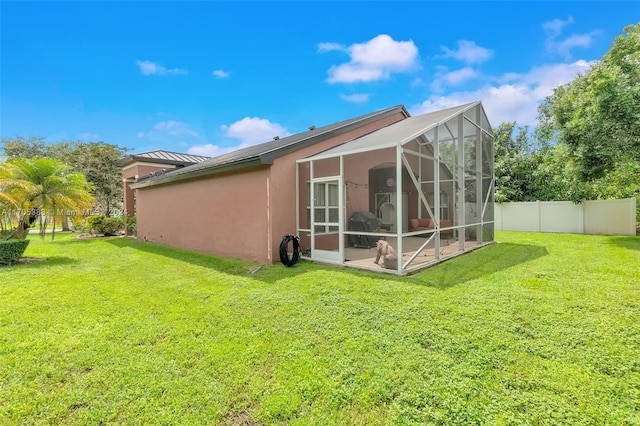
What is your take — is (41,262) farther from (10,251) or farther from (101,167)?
(101,167)

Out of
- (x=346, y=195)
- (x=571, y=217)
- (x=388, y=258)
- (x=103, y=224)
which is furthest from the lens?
(x=103, y=224)

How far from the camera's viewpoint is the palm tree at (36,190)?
8.19m

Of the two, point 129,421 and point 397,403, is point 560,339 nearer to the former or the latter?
point 397,403

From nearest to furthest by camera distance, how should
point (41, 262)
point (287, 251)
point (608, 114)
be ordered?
point (287, 251)
point (41, 262)
point (608, 114)

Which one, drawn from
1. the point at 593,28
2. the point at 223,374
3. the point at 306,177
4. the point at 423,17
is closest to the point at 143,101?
the point at 306,177

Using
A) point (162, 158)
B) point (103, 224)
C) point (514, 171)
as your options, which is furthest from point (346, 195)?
point (103, 224)

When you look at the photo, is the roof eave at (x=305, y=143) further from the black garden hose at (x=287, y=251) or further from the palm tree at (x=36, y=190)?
the palm tree at (x=36, y=190)

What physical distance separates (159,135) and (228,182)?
2090 centimetres

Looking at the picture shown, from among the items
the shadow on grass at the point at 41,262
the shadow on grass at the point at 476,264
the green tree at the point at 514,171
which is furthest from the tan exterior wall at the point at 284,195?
the green tree at the point at 514,171

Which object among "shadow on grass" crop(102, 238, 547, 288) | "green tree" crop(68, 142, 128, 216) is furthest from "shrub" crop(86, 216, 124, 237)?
"shadow on grass" crop(102, 238, 547, 288)

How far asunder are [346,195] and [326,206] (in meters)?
1.58

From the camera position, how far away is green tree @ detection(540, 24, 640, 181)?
32.8 ft

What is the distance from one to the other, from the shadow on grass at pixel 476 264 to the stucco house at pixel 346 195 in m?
0.39

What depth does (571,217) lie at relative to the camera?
1402 cm
